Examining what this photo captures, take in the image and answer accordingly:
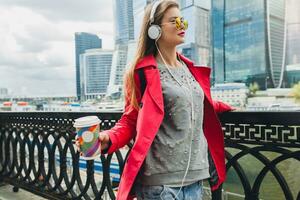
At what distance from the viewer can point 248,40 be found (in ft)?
183

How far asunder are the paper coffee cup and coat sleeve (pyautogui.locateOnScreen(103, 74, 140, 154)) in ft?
0.36

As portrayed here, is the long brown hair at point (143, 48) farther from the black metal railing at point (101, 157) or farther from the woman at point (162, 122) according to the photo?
the black metal railing at point (101, 157)

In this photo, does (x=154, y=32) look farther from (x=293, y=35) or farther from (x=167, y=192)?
(x=293, y=35)

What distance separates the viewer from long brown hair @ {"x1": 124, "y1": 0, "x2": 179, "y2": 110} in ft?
3.79

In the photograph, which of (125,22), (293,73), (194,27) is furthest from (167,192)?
(293,73)

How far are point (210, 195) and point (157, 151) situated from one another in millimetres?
685

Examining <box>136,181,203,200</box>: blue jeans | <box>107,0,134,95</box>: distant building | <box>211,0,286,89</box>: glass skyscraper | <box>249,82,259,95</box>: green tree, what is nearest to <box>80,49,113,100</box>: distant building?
<box>107,0,134,95</box>: distant building

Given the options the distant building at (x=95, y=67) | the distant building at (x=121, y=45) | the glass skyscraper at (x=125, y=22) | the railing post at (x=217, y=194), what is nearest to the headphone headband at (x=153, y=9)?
Result: the distant building at (x=121, y=45)

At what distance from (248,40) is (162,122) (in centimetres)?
5827

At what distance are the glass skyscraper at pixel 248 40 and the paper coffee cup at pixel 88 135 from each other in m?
51.0

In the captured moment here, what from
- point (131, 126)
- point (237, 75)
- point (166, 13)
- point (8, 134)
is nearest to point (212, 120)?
point (131, 126)

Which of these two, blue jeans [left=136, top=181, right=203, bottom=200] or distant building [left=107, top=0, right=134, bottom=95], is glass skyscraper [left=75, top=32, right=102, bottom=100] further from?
blue jeans [left=136, top=181, right=203, bottom=200]

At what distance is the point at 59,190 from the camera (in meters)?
2.45

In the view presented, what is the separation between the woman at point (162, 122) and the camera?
1078 millimetres
